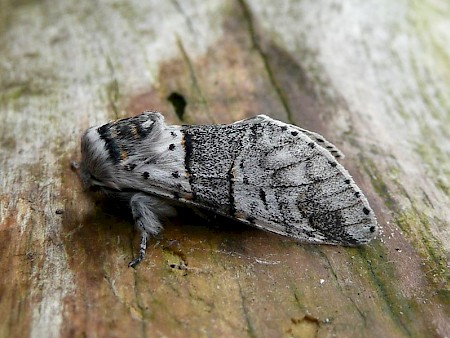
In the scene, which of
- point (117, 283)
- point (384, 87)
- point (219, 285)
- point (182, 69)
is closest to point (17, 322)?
point (117, 283)

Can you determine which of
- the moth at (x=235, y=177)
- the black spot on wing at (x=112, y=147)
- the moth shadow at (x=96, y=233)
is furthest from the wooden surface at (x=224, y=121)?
the black spot on wing at (x=112, y=147)

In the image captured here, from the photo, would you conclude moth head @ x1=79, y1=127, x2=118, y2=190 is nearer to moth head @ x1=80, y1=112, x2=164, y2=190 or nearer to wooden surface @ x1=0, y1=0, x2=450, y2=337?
moth head @ x1=80, y1=112, x2=164, y2=190

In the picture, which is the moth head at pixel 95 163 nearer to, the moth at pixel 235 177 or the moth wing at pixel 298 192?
the moth at pixel 235 177

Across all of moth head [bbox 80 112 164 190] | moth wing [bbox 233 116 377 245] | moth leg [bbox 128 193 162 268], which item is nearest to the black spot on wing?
moth head [bbox 80 112 164 190]

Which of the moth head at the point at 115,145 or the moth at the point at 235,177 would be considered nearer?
the moth at the point at 235,177

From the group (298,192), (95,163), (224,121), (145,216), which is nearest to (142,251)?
(145,216)

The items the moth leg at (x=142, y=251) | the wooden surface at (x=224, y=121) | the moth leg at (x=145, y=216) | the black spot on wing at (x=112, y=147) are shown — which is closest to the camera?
the wooden surface at (x=224, y=121)

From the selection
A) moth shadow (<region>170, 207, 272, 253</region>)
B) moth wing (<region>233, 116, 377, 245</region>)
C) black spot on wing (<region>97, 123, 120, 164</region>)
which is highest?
black spot on wing (<region>97, 123, 120, 164</region>)
